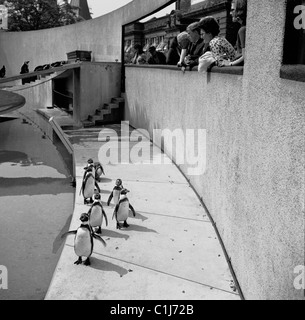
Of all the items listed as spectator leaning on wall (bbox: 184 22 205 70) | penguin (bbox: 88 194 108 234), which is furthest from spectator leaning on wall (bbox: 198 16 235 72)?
penguin (bbox: 88 194 108 234)

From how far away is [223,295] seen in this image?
3.91m

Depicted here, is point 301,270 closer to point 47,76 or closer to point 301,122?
point 301,122

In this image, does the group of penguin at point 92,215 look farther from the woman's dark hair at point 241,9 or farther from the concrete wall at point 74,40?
the concrete wall at point 74,40

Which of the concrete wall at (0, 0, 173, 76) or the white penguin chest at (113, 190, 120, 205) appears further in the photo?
the concrete wall at (0, 0, 173, 76)

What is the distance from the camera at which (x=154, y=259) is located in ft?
15.4

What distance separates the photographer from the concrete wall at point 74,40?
16.6 metres

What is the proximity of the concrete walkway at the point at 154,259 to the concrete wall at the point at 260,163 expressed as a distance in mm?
270

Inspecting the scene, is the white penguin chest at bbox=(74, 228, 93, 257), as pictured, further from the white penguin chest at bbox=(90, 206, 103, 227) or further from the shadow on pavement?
the white penguin chest at bbox=(90, 206, 103, 227)

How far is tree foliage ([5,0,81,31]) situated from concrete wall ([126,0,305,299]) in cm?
4914

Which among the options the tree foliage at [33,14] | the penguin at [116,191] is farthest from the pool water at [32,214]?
the tree foliage at [33,14]

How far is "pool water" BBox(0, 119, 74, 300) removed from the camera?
4801mm

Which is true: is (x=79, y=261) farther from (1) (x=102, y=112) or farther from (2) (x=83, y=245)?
(1) (x=102, y=112)
